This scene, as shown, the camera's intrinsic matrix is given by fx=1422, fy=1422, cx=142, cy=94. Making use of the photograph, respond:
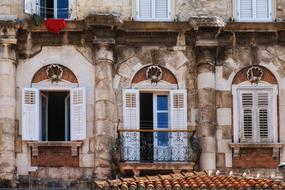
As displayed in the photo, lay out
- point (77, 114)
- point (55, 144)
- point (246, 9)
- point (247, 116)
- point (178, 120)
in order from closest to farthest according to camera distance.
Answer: point (55, 144), point (77, 114), point (178, 120), point (247, 116), point (246, 9)

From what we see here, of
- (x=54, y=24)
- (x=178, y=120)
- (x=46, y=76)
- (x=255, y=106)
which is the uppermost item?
(x=54, y=24)

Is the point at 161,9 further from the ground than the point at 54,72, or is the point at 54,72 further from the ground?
the point at 161,9

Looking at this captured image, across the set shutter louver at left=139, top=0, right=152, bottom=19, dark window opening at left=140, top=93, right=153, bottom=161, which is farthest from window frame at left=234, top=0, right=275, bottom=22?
dark window opening at left=140, top=93, right=153, bottom=161

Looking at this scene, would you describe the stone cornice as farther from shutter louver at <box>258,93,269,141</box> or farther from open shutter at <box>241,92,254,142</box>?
shutter louver at <box>258,93,269,141</box>

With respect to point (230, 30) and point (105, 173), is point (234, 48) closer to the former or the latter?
point (230, 30)

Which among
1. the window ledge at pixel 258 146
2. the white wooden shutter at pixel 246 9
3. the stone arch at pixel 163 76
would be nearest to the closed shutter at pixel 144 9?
the stone arch at pixel 163 76

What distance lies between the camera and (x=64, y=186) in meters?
42.7

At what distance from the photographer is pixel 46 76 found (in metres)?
44.0

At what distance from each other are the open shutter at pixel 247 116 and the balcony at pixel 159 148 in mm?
1707

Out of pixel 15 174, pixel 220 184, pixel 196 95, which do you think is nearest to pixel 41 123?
pixel 15 174

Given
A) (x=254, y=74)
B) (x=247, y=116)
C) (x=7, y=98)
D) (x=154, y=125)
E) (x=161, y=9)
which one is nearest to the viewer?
(x=7, y=98)

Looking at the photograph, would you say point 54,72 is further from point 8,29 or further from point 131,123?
point 131,123

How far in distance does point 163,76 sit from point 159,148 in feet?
7.68

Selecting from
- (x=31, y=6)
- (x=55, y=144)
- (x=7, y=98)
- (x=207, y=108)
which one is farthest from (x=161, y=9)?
(x=7, y=98)
